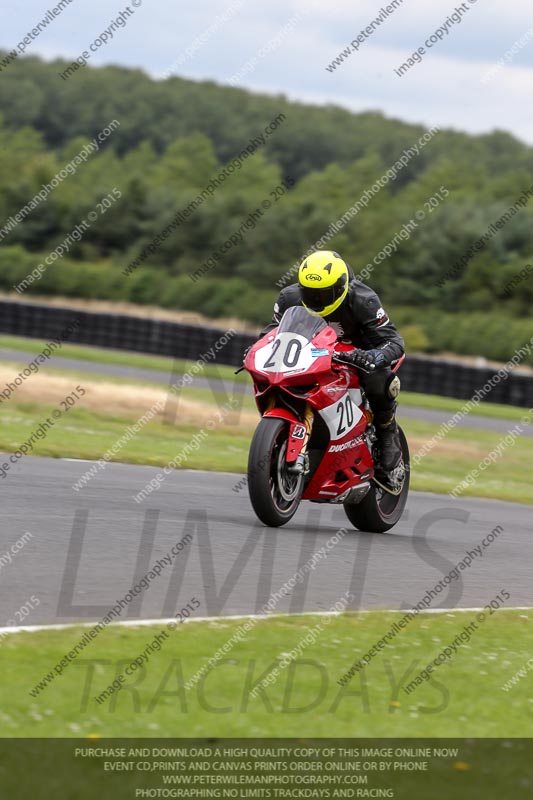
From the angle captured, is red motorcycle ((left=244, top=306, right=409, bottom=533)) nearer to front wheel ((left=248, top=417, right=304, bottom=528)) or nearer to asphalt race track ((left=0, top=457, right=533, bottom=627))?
front wheel ((left=248, top=417, right=304, bottom=528))

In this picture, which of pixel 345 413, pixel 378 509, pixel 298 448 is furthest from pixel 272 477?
pixel 378 509

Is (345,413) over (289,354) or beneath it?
beneath

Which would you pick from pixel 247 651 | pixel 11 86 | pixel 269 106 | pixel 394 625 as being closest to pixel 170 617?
pixel 247 651

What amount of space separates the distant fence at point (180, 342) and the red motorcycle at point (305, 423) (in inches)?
703

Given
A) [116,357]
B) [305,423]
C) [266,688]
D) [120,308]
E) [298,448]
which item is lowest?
[120,308]

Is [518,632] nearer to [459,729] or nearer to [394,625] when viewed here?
[394,625]

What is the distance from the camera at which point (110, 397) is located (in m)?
19.2

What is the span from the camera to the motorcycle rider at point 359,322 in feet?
27.3

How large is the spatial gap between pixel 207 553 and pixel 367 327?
6.82ft

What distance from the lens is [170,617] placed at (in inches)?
232

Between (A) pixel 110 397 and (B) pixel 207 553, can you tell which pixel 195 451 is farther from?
(B) pixel 207 553

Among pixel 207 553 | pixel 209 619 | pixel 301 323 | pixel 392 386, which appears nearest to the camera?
pixel 209 619

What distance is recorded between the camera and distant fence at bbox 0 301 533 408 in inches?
1048
